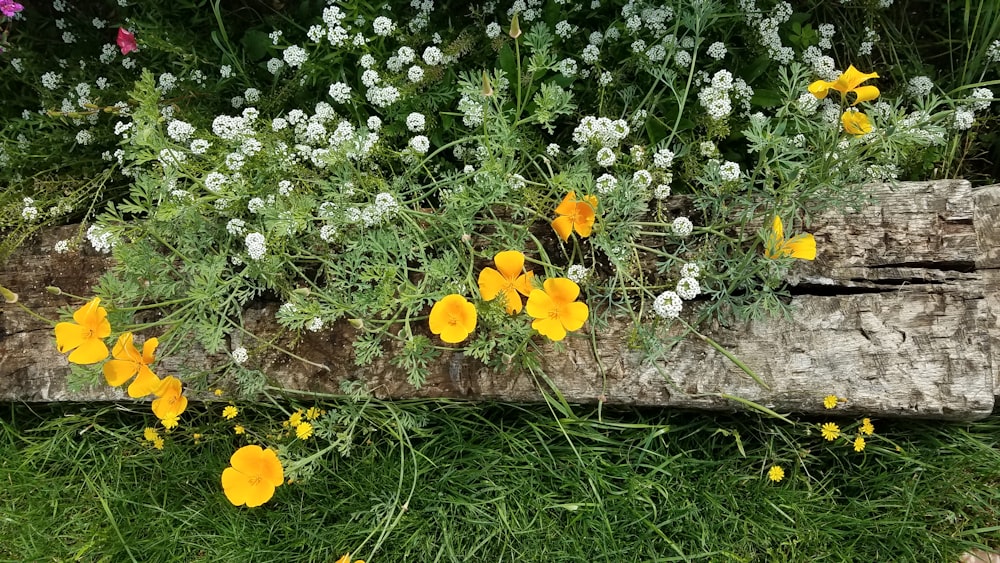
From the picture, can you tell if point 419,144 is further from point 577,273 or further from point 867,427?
point 867,427

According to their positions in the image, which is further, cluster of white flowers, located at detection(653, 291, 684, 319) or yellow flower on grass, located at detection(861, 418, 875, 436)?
yellow flower on grass, located at detection(861, 418, 875, 436)

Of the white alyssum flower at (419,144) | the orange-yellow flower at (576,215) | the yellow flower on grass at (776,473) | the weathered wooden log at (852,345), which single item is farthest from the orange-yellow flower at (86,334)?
the yellow flower on grass at (776,473)

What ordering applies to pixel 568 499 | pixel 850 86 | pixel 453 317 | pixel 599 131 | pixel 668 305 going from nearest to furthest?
pixel 850 86 → pixel 453 317 → pixel 668 305 → pixel 599 131 → pixel 568 499

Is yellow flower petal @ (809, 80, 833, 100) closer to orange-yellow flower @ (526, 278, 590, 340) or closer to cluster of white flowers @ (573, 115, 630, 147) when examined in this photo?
cluster of white flowers @ (573, 115, 630, 147)

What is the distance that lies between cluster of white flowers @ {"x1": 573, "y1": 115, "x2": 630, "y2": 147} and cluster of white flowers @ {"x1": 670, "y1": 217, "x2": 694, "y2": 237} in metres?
0.34

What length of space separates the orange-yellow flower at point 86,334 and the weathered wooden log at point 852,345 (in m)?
0.62

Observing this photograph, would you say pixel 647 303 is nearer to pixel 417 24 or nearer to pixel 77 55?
pixel 417 24

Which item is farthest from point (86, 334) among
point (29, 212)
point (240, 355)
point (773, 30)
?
point (773, 30)

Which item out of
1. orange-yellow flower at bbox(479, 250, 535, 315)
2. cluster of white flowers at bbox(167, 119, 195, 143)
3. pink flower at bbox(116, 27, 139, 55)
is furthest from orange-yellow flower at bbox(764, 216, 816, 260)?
pink flower at bbox(116, 27, 139, 55)

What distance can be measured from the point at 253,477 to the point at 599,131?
151cm

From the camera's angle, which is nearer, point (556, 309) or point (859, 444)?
point (556, 309)

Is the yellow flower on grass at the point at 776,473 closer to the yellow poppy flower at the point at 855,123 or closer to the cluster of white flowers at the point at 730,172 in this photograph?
the cluster of white flowers at the point at 730,172

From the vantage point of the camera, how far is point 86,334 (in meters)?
1.78

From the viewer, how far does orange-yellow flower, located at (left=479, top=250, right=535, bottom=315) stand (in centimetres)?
180
